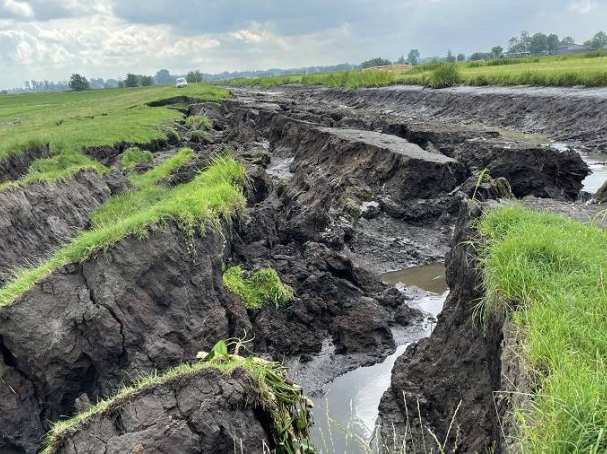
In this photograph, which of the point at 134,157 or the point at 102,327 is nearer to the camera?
the point at 102,327

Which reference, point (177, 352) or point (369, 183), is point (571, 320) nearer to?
point (177, 352)

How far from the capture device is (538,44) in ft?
453

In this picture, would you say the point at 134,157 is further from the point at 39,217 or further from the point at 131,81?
the point at 131,81

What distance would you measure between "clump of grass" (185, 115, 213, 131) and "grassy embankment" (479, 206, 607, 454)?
999 inches

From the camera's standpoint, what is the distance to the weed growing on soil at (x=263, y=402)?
16.7 feet

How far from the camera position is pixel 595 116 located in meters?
25.9

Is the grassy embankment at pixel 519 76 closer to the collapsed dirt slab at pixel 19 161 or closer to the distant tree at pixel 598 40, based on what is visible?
the collapsed dirt slab at pixel 19 161

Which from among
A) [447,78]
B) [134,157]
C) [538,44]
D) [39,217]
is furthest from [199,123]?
[538,44]

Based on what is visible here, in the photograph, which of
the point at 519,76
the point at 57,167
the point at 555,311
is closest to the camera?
the point at 555,311

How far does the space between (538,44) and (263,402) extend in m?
155

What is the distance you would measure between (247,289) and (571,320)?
593 cm

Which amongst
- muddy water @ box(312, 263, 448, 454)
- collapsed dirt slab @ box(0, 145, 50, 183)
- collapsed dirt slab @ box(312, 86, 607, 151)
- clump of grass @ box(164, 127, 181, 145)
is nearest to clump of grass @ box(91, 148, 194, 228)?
collapsed dirt slab @ box(0, 145, 50, 183)

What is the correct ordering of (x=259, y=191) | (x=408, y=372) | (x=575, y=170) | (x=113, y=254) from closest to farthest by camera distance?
(x=408, y=372) < (x=113, y=254) < (x=259, y=191) < (x=575, y=170)

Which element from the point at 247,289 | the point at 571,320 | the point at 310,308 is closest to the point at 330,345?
the point at 310,308
